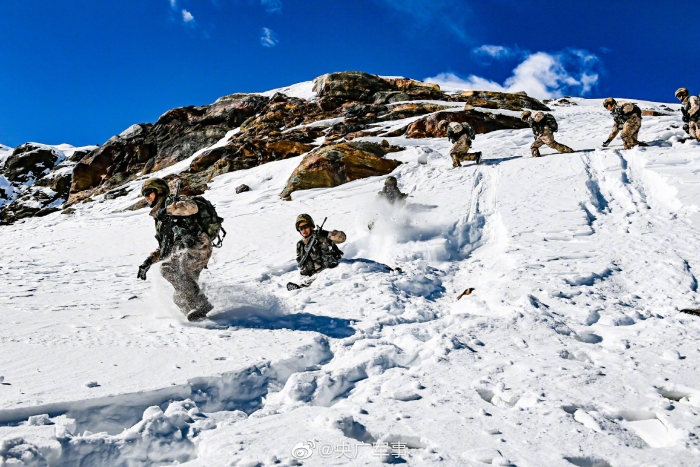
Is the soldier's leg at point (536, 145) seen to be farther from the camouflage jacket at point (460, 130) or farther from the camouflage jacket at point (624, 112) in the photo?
the camouflage jacket at point (624, 112)

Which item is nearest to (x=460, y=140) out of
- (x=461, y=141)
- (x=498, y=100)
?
(x=461, y=141)

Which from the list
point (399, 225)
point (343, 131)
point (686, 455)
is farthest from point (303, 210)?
point (343, 131)

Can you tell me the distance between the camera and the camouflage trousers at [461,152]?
13266 millimetres

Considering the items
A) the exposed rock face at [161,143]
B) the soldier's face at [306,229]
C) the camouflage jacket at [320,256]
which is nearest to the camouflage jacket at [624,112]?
the camouflage jacket at [320,256]

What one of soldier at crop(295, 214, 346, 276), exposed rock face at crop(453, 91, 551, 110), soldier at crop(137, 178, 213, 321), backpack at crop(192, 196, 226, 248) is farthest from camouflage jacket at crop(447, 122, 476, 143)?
exposed rock face at crop(453, 91, 551, 110)

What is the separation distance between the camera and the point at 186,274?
16.0 ft

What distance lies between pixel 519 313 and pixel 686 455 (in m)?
2.09

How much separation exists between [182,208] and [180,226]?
9.9 inches

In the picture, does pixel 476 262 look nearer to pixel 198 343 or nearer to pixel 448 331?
pixel 448 331

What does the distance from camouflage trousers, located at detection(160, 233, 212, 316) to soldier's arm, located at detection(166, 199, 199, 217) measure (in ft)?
1.07

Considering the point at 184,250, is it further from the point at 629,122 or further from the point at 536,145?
the point at 629,122

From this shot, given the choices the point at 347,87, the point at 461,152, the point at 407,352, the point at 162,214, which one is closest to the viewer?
the point at 407,352

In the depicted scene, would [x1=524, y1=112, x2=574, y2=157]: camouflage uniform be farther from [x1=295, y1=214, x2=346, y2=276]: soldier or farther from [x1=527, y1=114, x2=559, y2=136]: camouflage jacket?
[x1=295, y1=214, x2=346, y2=276]: soldier

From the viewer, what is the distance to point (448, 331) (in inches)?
151
